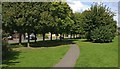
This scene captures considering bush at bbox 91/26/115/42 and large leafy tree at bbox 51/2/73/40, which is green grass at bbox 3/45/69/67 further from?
bush at bbox 91/26/115/42

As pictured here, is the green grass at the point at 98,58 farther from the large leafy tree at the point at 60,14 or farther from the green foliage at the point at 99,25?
the green foliage at the point at 99,25

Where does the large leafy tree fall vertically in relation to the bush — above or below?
above

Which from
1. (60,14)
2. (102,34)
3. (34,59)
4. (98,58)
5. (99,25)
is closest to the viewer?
(34,59)

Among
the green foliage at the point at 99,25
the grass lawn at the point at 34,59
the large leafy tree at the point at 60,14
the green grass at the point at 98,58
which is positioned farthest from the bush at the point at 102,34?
the grass lawn at the point at 34,59

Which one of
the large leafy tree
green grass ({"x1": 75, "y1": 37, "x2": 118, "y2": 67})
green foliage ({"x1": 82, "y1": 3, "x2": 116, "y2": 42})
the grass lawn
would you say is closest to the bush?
green foliage ({"x1": 82, "y1": 3, "x2": 116, "y2": 42})

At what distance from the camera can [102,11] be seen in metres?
49.2

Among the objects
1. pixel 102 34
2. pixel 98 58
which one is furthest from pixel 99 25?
pixel 98 58

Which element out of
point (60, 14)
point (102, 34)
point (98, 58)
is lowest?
point (98, 58)

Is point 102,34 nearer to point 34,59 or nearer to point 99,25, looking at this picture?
point 99,25

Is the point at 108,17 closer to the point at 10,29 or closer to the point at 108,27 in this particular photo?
the point at 108,27

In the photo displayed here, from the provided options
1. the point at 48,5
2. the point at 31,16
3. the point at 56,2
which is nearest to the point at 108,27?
the point at 56,2

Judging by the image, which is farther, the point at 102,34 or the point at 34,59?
the point at 102,34

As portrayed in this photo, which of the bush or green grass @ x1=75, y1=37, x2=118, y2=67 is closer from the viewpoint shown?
green grass @ x1=75, y1=37, x2=118, y2=67

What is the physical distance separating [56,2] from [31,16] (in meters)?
8.16
